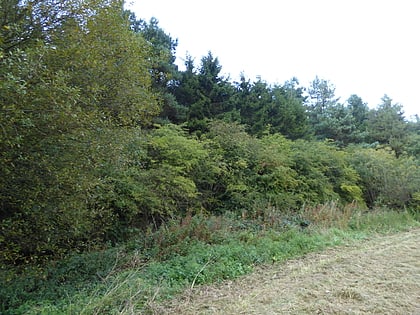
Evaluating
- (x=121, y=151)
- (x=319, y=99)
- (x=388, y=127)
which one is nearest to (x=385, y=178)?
(x=121, y=151)

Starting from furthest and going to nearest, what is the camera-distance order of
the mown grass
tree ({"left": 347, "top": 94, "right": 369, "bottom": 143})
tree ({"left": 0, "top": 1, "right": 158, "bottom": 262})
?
tree ({"left": 347, "top": 94, "right": 369, "bottom": 143}) < the mown grass < tree ({"left": 0, "top": 1, "right": 158, "bottom": 262})

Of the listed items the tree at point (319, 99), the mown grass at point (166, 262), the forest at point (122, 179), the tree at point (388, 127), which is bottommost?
the mown grass at point (166, 262)

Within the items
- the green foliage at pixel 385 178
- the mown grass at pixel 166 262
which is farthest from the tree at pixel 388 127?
the mown grass at pixel 166 262

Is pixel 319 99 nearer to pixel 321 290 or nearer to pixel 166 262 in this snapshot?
pixel 166 262

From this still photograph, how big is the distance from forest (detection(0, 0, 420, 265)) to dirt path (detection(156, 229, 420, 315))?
2.30m

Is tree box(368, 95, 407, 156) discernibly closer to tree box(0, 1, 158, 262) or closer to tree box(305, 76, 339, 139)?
tree box(305, 76, 339, 139)

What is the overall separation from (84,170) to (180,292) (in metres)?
2.14

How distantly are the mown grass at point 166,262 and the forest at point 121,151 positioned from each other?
1.48ft

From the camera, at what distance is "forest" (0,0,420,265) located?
11.3 feet

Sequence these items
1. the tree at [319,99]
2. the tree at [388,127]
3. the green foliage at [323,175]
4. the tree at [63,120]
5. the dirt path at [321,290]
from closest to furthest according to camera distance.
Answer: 1. the tree at [63,120]
2. the dirt path at [321,290]
3. the green foliage at [323,175]
4. the tree at [388,127]
5. the tree at [319,99]

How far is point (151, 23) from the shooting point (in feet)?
43.3

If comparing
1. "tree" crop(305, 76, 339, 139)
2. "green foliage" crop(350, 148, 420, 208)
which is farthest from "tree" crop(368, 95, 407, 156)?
"green foliage" crop(350, 148, 420, 208)

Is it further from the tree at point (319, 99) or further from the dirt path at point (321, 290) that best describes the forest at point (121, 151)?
the tree at point (319, 99)

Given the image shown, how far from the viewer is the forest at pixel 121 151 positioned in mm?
3453
